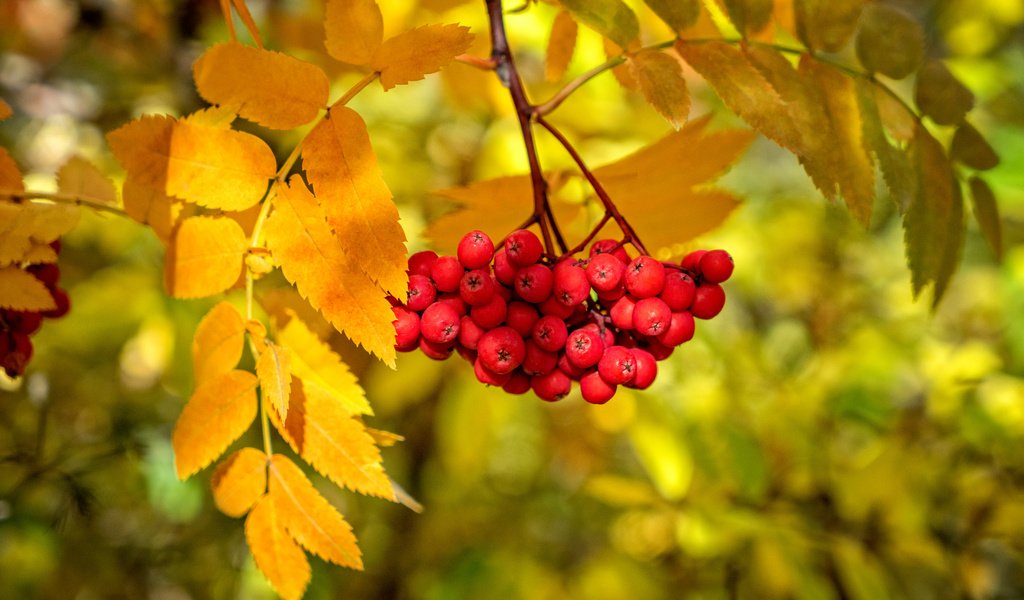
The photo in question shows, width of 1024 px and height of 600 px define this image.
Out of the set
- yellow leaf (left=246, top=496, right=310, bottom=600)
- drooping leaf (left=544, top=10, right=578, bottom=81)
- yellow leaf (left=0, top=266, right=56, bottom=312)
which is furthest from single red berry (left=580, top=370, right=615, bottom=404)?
yellow leaf (left=0, top=266, right=56, bottom=312)

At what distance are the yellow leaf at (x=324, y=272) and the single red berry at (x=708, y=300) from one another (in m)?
0.35

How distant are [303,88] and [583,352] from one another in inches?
16.1

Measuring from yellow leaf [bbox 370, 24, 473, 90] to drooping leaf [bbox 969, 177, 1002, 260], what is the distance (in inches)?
32.2

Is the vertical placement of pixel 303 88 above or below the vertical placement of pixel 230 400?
above

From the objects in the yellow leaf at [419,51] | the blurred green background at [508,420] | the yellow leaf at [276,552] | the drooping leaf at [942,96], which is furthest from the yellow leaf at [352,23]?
the drooping leaf at [942,96]

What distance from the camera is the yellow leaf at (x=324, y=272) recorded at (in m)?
0.73

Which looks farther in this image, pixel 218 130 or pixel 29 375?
pixel 29 375

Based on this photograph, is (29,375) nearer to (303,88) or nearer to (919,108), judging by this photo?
(303,88)

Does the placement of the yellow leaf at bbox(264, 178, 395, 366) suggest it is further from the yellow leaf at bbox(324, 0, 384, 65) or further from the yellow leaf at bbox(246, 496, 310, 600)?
the yellow leaf at bbox(246, 496, 310, 600)

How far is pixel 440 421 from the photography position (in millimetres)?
2125

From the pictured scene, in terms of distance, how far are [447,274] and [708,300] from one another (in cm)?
30

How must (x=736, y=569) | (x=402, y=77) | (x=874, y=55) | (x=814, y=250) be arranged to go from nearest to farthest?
(x=402, y=77) → (x=874, y=55) → (x=736, y=569) → (x=814, y=250)

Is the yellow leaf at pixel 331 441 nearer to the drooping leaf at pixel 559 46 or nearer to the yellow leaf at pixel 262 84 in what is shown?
the yellow leaf at pixel 262 84

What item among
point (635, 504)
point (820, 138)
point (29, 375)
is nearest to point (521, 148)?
point (635, 504)
